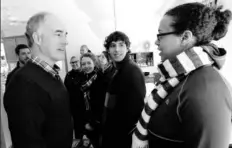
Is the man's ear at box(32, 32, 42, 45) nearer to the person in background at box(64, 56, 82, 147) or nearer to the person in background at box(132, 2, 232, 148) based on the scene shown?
the person in background at box(132, 2, 232, 148)

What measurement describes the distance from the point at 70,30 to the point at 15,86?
94.4 inches

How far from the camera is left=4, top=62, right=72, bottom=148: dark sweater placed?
0.75 m

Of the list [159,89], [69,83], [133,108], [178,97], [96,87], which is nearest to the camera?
[178,97]

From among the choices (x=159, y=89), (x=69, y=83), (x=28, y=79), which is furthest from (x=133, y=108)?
(x=69, y=83)

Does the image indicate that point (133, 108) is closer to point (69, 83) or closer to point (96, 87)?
point (96, 87)

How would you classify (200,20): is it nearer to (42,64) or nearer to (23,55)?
(42,64)

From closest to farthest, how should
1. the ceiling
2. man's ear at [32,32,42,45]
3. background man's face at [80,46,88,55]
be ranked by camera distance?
man's ear at [32,32,42,45], background man's face at [80,46,88,55], the ceiling

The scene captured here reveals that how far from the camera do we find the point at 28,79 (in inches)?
31.0

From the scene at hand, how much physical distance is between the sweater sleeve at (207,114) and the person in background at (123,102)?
0.69 meters

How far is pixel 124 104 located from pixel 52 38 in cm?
75

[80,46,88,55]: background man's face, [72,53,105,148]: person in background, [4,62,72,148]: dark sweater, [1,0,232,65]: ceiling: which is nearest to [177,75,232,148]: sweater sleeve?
[4,62,72,148]: dark sweater

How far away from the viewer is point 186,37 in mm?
717

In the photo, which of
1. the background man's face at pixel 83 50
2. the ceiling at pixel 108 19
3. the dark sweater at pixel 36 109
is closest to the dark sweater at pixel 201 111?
the dark sweater at pixel 36 109

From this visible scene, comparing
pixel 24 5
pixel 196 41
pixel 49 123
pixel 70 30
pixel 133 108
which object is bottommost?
pixel 133 108
